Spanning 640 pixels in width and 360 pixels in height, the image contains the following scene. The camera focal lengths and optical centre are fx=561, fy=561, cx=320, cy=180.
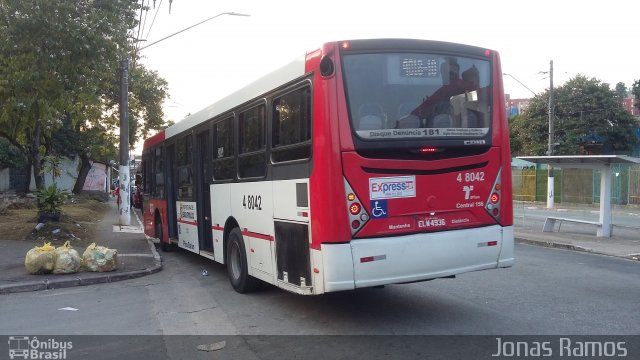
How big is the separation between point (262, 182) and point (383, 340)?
104 inches

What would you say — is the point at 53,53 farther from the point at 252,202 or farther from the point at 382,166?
the point at 382,166

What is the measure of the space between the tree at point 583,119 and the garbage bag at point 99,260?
34.3 meters

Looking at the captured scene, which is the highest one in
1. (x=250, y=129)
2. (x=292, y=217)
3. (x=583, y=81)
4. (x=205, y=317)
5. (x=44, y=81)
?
(x=583, y=81)

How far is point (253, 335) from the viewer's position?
6.16 meters

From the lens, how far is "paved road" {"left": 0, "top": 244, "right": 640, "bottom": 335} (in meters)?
6.35

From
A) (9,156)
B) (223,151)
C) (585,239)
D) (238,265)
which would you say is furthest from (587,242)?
(9,156)

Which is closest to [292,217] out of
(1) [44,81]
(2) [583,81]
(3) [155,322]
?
(3) [155,322]

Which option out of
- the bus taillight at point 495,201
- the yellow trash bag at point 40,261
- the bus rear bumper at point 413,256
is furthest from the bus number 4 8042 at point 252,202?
the yellow trash bag at point 40,261

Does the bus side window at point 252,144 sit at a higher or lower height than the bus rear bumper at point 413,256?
higher

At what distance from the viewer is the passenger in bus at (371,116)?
5.93 meters

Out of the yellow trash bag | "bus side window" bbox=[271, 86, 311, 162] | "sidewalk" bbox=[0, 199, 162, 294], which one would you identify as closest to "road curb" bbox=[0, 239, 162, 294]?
"sidewalk" bbox=[0, 199, 162, 294]

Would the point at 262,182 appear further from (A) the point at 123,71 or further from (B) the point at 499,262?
(A) the point at 123,71

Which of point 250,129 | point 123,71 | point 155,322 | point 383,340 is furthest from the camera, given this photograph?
point 123,71

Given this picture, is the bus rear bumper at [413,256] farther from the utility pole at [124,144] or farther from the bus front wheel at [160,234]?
the utility pole at [124,144]
